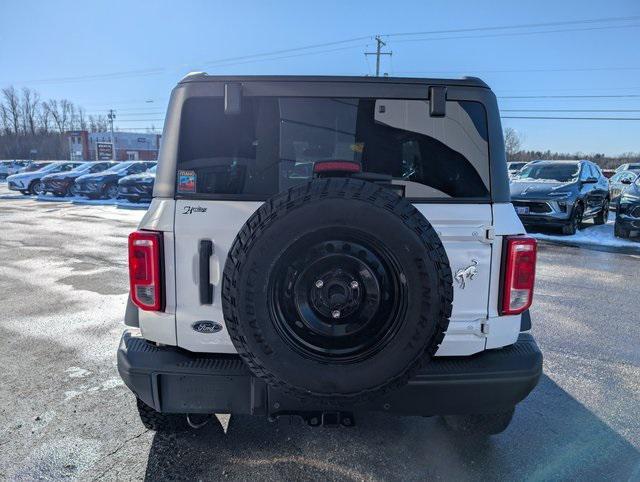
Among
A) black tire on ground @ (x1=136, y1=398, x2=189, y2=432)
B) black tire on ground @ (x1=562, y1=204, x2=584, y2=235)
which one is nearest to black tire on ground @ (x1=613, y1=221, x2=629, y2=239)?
black tire on ground @ (x1=562, y1=204, x2=584, y2=235)

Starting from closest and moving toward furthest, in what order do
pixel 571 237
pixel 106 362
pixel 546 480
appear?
1. pixel 546 480
2. pixel 106 362
3. pixel 571 237

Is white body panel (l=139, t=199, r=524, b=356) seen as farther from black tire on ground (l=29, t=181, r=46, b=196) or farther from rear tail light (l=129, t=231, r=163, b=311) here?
black tire on ground (l=29, t=181, r=46, b=196)

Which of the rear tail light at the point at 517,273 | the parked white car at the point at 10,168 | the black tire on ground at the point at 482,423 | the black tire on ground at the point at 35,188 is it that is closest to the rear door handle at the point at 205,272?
the rear tail light at the point at 517,273

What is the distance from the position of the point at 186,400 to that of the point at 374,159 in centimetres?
155

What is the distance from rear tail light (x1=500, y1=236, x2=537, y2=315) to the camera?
2.26 metres

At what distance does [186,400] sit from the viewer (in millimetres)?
2225

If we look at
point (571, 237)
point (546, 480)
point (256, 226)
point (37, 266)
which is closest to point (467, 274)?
point (256, 226)

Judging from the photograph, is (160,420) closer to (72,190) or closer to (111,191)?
(111,191)

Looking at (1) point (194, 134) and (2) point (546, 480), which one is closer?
(1) point (194, 134)

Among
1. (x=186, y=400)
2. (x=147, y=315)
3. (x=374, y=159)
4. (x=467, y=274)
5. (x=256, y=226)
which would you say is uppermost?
(x=374, y=159)

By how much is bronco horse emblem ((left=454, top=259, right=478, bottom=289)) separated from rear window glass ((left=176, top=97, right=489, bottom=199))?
36cm

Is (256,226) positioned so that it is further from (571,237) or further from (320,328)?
(571,237)

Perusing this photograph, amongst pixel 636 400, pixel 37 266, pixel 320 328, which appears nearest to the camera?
pixel 320 328

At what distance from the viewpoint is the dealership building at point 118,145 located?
64875 millimetres
